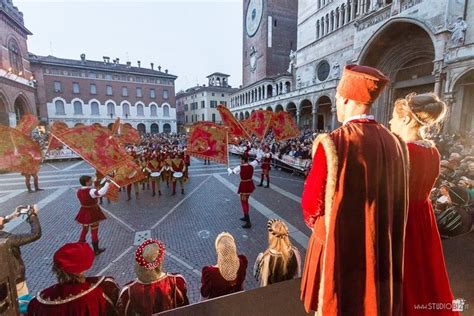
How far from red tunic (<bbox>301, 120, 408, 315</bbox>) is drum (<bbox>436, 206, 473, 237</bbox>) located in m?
3.55

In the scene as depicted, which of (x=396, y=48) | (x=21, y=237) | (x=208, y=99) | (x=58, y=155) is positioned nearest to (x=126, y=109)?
(x=208, y=99)

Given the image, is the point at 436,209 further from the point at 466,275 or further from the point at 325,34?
the point at 325,34

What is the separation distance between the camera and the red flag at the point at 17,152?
415 centimetres

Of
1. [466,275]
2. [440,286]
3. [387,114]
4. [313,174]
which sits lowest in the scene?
[466,275]

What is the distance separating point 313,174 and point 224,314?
1837 mm

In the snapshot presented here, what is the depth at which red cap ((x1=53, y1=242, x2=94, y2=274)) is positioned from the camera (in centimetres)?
201

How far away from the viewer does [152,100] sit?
50.1m

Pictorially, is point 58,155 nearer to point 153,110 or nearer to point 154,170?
point 154,170

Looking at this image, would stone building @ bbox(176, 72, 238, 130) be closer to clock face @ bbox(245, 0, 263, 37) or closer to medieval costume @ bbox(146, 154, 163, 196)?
clock face @ bbox(245, 0, 263, 37)

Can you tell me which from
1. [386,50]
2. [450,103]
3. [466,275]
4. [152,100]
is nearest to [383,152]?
[466,275]

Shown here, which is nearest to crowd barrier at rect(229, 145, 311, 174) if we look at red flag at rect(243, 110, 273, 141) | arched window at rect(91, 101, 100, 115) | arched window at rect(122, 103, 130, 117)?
red flag at rect(243, 110, 273, 141)

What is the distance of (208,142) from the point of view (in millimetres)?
6840

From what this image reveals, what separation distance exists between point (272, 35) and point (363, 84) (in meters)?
48.4

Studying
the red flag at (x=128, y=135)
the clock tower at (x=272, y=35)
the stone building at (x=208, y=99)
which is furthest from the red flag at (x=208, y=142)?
the stone building at (x=208, y=99)
